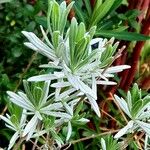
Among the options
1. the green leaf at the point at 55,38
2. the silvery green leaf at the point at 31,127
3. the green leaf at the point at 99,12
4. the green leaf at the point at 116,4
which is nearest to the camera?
the green leaf at the point at 55,38

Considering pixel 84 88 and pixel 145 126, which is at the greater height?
pixel 84 88

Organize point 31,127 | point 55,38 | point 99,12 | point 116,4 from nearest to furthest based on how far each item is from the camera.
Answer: point 55,38, point 31,127, point 99,12, point 116,4

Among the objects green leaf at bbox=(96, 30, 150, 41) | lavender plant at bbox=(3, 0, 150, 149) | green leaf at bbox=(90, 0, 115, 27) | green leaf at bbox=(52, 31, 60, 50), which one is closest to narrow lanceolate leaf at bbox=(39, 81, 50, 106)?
lavender plant at bbox=(3, 0, 150, 149)

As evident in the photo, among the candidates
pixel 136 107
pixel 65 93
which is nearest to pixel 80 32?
pixel 65 93

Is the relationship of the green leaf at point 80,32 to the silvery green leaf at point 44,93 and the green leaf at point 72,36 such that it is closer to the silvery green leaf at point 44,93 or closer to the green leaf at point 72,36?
the green leaf at point 72,36

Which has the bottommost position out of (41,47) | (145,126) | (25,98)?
(145,126)

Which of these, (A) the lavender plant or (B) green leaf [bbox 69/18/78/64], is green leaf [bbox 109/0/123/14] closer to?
(A) the lavender plant

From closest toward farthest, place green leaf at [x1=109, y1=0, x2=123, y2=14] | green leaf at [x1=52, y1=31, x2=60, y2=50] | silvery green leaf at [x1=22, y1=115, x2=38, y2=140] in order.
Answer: green leaf at [x1=52, y1=31, x2=60, y2=50] < silvery green leaf at [x1=22, y1=115, x2=38, y2=140] < green leaf at [x1=109, y1=0, x2=123, y2=14]

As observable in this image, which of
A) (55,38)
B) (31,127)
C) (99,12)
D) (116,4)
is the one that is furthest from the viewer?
(116,4)

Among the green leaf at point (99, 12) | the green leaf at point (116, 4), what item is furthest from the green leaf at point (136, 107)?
the green leaf at point (116, 4)

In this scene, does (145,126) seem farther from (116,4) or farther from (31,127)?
(116,4)

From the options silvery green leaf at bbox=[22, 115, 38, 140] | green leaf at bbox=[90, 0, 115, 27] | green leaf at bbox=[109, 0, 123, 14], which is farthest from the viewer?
green leaf at bbox=[109, 0, 123, 14]
